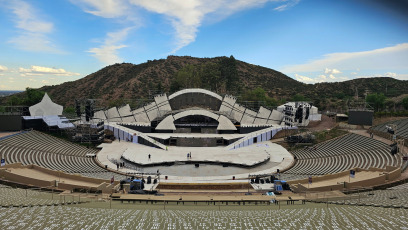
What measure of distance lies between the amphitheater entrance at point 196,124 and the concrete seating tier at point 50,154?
15.6 meters

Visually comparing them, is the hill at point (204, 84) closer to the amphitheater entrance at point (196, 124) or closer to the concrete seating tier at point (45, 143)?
the amphitheater entrance at point (196, 124)

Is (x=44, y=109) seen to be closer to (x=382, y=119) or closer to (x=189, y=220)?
(x=189, y=220)

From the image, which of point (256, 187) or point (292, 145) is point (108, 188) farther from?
point (292, 145)

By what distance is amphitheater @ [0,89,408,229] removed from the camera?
33.3 feet

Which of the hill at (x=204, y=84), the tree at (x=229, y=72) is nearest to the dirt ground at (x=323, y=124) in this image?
the hill at (x=204, y=84)

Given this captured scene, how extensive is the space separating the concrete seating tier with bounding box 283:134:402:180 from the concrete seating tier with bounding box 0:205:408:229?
1309 cm

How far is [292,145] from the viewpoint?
37.4m

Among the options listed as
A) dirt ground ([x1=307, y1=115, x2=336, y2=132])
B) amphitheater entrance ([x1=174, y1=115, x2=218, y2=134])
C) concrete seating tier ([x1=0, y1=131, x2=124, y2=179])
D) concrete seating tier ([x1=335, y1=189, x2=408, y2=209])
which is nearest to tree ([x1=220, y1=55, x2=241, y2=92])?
amphitheater entrance ([x1=174, y1=115, x2=218, y2=134])

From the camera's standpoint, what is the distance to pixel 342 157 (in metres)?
29.0

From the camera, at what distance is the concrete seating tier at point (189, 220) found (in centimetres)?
916

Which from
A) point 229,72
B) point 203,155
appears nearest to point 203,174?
point 203,155

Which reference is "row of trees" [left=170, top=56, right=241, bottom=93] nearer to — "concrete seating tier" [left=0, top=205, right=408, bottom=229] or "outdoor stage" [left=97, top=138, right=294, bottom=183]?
"outdoor stage" [left=97, top=138, right=294, bottom=183]

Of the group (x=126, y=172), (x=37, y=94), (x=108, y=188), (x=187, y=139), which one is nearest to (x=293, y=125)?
(x=187, y=139)

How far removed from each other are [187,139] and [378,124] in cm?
3018
